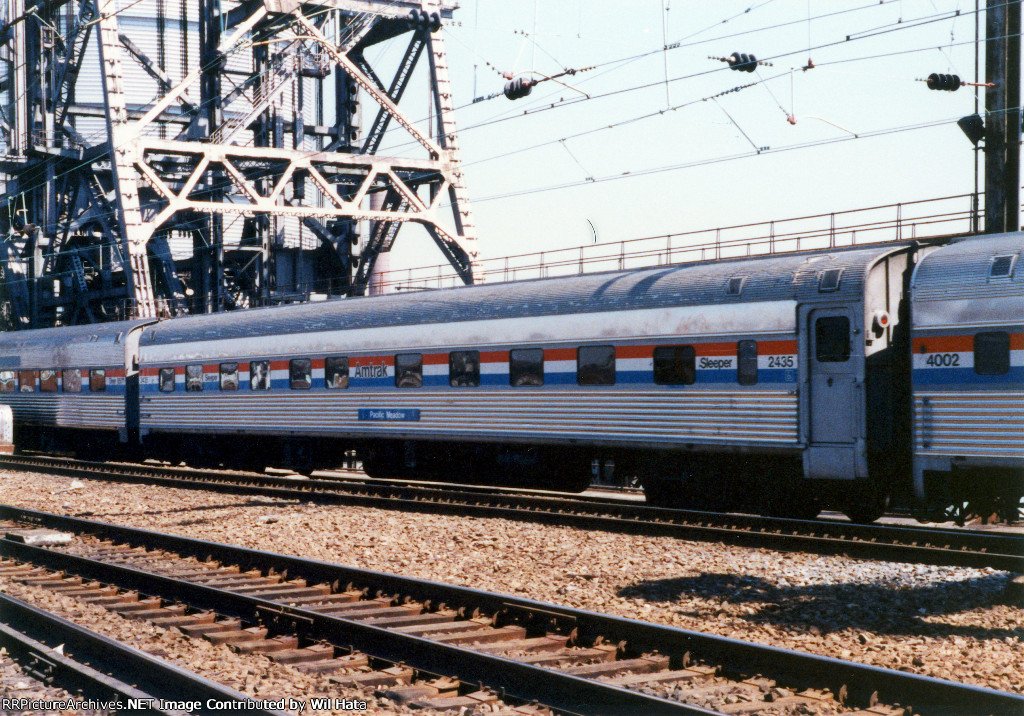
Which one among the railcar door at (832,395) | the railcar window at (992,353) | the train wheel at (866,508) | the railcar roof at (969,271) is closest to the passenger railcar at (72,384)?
the railcar door at (832,395)

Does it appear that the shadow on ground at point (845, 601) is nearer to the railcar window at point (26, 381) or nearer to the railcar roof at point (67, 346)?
the railcar roof at point (67, 346)

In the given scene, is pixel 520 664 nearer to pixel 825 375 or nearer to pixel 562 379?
pixel 825 375

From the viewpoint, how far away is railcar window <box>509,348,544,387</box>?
757 inches

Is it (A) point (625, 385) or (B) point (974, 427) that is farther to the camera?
(A) point (625, 385)

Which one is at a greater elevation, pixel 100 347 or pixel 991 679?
pixel 100 347

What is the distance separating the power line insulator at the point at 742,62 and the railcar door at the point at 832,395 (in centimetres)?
597

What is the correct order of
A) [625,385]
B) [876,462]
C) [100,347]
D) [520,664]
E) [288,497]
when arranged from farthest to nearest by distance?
[100,347] < [288,497] < [625,385] < [876,462] < [520,664]

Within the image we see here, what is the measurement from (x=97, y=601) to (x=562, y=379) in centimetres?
937

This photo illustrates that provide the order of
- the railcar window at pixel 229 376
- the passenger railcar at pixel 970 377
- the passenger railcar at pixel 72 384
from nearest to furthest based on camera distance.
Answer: the passenger railcar at pixel 970 377, the railcar window at pixel 229 376, the passenger railcar at pixel 72 384

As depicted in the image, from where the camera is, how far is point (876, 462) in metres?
14.8

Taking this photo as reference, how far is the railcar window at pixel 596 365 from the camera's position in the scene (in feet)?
59.1

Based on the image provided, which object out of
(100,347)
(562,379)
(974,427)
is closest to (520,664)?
(974,427)

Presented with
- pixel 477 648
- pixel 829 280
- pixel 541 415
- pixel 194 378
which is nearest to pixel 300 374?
pixel 194 378

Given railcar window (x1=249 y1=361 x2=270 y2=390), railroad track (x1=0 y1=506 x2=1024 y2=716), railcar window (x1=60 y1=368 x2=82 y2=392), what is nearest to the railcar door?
railroad track (x1=0 y1=506 x2=1024 y2=716)
